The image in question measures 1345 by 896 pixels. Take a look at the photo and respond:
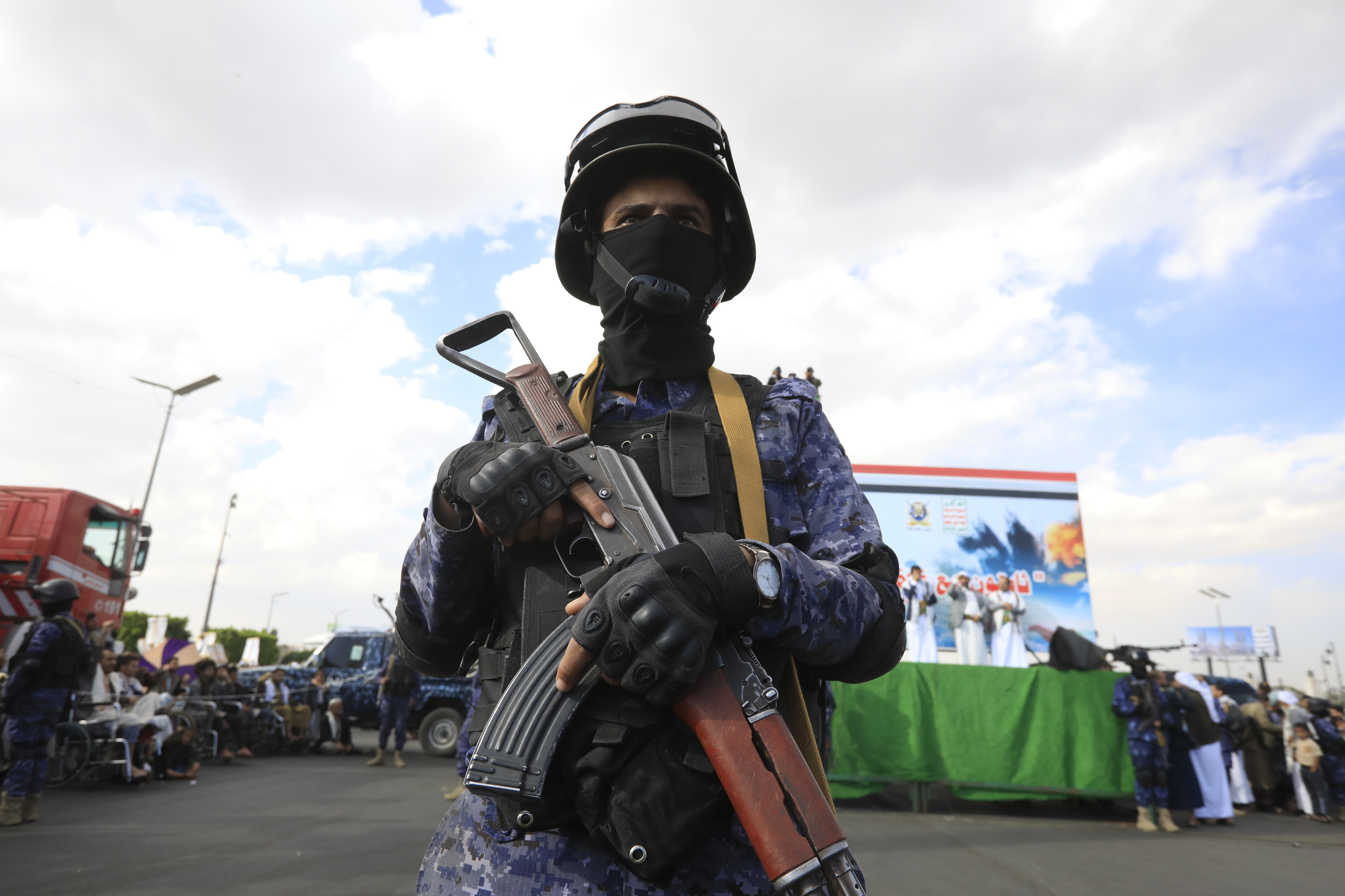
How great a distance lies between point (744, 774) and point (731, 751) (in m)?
0.04

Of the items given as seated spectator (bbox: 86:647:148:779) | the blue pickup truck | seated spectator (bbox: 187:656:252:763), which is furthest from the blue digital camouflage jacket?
seated spectator (bbox: 187:656:252:763)

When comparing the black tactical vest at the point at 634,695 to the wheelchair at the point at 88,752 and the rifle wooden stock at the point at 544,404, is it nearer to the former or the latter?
the rifle wooden stock at the point at 544,404

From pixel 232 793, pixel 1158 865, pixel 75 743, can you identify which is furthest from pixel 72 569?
pixel 1158 865

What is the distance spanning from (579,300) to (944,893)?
16.3 feet

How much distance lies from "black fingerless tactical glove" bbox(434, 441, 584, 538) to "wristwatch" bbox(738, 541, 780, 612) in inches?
14.7

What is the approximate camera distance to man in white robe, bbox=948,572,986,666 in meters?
16.1

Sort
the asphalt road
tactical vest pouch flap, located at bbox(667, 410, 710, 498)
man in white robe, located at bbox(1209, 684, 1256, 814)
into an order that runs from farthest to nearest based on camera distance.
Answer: man in white robe, located at bbox(1209, 684, 1256, 814) < the asphalt road < tactical vest pouch flap, located at bbox(667, 410, 710, 498)

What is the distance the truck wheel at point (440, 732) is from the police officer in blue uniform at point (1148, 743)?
9819 millimetres

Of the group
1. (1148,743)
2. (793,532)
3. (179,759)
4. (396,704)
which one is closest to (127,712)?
(179,759)

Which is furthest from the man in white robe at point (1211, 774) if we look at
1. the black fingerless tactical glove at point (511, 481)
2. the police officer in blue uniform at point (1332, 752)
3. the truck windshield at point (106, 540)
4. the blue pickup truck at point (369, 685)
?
the truck windshield at point (106, 540)

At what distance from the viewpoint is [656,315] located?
1.80 meters

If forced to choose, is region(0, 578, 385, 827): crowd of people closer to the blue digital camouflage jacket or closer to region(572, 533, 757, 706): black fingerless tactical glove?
the blue digital camouflage jacket

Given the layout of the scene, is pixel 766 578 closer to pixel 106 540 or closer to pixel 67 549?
pixel 67 549

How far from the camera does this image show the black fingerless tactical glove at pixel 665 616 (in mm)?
1174
